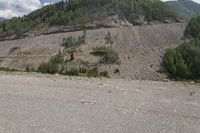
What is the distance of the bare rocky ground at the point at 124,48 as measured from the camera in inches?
1695

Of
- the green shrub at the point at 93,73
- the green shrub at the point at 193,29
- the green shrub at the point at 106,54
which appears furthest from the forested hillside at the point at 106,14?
the green shrub at the point at 93,73

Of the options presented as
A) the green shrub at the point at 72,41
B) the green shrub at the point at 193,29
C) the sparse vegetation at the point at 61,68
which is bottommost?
the sparse vegetation at the point at 61,68

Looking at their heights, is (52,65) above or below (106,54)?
below

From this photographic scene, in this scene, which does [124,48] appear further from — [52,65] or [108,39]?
[52,65]

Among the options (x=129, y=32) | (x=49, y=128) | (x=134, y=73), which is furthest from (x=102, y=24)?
(x=49, y=128)

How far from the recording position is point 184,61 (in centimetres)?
4088

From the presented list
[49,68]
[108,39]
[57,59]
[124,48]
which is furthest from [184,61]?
[108,39]

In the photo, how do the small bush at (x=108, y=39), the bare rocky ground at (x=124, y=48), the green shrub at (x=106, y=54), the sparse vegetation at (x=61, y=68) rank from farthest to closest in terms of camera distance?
the small bush at (x=108, y=39)
the green shrub at (x=106, y=54)
the bare rocky ground at (x=124, y=48)
the sparse vegetation at (x=61, y=68)

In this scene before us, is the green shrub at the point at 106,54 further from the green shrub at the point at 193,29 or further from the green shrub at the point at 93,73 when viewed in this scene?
the green shrub at the point at 193,29

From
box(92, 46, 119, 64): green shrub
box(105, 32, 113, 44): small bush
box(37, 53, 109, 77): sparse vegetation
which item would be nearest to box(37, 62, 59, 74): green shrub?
box(37, 53, 109, 77): sparse vegetation

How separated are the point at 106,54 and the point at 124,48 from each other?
5659mm

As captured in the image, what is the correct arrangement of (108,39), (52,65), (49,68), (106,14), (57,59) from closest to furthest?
(49,68), (52,65), (57,59), (108,39), (106,14)

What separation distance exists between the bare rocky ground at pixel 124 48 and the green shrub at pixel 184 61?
51.1 inches

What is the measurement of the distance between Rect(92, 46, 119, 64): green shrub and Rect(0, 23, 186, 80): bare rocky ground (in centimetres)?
83
